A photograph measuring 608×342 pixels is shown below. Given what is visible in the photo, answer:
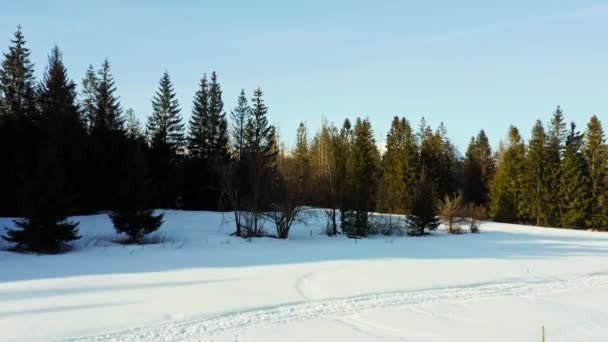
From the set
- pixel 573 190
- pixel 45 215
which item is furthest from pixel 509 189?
pixel 45 215

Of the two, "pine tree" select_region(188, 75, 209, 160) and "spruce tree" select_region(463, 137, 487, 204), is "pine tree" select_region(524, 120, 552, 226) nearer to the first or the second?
"spruce tree" select_region(463, 137, 487, 204)

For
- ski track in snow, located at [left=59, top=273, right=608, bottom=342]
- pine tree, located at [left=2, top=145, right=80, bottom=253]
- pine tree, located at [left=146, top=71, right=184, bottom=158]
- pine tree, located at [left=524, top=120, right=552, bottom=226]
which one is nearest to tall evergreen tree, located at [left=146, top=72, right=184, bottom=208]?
pine tree, located at [left=146, top=71, right=184, bottom=158]

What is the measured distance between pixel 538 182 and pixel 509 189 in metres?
3.13

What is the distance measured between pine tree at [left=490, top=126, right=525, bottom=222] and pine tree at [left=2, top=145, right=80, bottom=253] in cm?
4207

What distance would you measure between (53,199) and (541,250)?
21608 millimetres

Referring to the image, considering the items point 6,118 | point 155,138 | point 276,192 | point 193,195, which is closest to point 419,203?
point 276,192

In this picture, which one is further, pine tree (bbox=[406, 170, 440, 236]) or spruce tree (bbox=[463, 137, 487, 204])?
spruce tree (bbox=[463, 137, 487, 204])

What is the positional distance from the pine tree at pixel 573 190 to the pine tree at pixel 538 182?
133cm

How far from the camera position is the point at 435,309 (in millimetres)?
9031

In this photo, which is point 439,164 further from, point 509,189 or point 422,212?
point 422,212

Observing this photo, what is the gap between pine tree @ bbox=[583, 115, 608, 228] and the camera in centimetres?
4062

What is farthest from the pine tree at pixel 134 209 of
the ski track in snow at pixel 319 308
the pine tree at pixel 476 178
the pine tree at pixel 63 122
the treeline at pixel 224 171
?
the pine tree at pixel 476 178

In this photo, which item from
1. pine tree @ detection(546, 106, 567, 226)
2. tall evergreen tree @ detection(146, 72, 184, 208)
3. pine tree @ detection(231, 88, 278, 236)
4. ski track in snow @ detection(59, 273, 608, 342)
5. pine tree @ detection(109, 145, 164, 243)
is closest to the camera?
ski track in snow @ detection(59, 273, 608, 342)

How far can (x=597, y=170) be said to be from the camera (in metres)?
42.2
